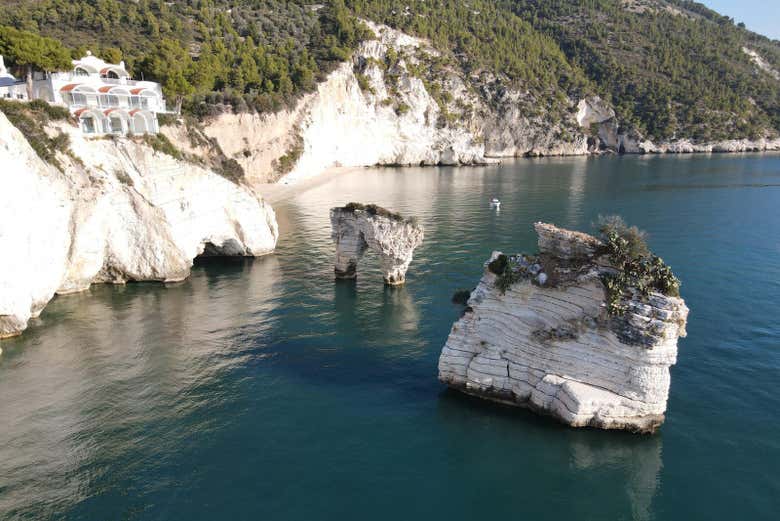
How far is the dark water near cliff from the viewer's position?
1752 cm

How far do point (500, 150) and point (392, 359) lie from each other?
163480 millimetres

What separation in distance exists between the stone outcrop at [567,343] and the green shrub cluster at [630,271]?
1.16 feet

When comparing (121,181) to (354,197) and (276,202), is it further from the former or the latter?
(354,197)

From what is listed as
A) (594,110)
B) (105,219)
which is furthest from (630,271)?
(594,110)

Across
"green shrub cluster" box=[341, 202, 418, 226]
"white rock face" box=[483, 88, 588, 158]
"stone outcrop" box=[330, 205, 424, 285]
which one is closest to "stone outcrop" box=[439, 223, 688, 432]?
"green shrub cluster" box=[341, 202, 418, 226]

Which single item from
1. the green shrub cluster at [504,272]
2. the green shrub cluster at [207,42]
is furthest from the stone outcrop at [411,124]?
the green shrub cluster at [504,272]

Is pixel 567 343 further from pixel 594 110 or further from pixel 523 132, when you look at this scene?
pixel 594 110

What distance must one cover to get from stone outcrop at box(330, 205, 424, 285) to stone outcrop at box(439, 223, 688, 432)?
15624mm

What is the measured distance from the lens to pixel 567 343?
21812 mm

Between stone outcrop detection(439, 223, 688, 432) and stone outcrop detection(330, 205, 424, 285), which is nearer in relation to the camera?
stone outcrop detection(439, 223, 688, 432)

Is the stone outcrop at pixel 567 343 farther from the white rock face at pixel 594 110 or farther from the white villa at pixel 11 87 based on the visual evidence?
the white rock face at pixel 594 110

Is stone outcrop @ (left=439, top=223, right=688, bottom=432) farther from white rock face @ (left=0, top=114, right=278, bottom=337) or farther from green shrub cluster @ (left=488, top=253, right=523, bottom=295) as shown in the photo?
white rock face @ (left=0, top=114, right=278, bottom=337)

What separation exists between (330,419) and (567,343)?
11.2 meters

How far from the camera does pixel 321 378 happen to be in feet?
84.6
